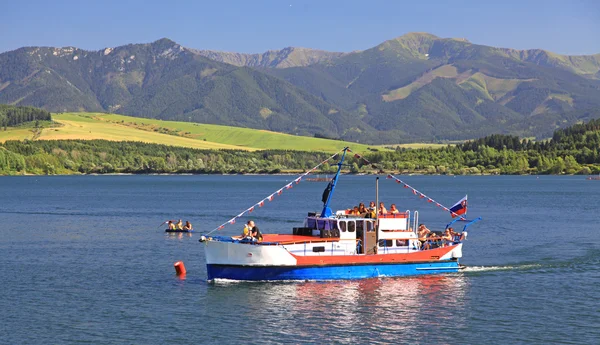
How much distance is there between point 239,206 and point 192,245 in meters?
57.0

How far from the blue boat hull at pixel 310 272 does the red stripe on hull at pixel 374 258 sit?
270mm

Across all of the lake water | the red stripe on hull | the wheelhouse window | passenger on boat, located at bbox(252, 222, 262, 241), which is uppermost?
passenger on boat, located at bbox(252, 222, 262, 241)

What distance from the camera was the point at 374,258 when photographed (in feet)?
175

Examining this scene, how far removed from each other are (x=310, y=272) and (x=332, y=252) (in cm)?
214

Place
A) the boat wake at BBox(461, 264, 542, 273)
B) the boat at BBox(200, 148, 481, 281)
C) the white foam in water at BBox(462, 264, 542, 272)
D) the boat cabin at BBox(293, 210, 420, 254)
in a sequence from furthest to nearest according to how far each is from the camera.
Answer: the white foam in water at BBox(462, 264, 542, 272) → the boat wake at BBox(461, 264, 542, 273) → the boat cabin at BBox(293, 210, 420, 254) → the boat at BBox(200, 148, 481, 281)

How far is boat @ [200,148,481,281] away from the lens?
167 ft

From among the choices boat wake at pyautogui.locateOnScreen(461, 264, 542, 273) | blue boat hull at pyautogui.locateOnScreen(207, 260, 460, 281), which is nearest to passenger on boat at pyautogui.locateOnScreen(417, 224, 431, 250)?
blue boat hull at pyautogui.locateOnScreen(207, 260, 460, 281)

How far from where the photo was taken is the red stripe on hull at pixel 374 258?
5166 cm

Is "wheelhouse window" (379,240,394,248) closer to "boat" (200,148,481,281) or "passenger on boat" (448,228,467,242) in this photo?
"boat" (200,148,481,281)

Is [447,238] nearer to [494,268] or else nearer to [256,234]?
[494,268]

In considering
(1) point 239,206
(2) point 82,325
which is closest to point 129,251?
(2) point 82,325

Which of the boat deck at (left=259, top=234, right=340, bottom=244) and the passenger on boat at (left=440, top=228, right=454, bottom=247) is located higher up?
the boat deck at (left=259, top=234, right=340, bottom=244)

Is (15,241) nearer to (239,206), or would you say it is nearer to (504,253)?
(504,253)

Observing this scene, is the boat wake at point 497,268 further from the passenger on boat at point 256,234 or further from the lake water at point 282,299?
the passenger on boat at point 256,234
